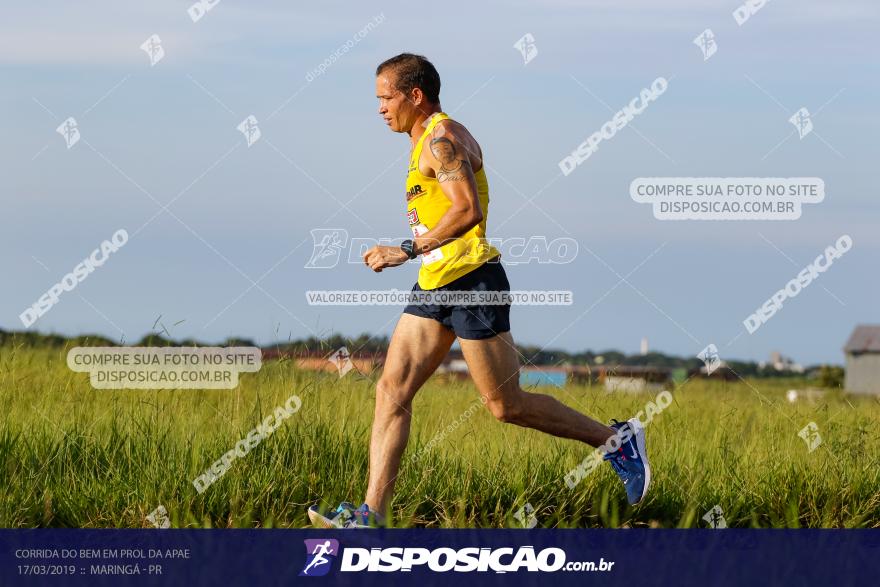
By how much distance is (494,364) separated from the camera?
6.09 metres

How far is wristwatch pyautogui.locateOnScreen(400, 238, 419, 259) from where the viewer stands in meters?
5.80

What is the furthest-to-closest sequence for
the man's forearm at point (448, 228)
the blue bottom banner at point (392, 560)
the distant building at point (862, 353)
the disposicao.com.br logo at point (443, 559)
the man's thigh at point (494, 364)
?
the distant building at point (862, 353) < the man's thigh at point (494, 364) < the man's forearm at point (448, 228) < the disposicao.com.br logo at point (443, 559) < the blue bottom banner at point (392, 560)

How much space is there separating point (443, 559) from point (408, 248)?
1570 mm

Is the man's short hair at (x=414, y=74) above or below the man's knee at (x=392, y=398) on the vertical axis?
above

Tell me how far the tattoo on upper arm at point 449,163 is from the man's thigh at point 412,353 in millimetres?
795

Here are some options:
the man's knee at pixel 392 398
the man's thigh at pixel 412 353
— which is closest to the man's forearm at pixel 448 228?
the man's thigh at pixel 412 353

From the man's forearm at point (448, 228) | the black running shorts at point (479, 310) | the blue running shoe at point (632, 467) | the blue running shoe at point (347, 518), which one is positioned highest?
Result: the man's forearm at point (448, 228)

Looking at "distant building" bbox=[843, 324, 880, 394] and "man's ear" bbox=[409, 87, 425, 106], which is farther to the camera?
"distant building" bbox=[843, 324, 880, 394]

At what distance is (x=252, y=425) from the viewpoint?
265 inches

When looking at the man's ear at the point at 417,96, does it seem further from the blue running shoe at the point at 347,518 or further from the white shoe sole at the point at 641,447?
the white shoe sole at the point at 641,447

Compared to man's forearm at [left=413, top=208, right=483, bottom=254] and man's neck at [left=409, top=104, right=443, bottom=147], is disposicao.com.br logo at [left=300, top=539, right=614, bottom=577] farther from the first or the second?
man's neck at [left=409, top=104, right=443, bottom=147]

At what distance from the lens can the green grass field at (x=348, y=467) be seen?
620 cm

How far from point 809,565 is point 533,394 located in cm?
168

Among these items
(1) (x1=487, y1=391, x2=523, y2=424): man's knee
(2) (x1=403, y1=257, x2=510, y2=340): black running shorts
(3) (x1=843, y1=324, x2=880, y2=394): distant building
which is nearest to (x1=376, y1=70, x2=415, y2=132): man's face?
(2) (x1=403, y1=257, x2=510, y2=340): black running shorts
